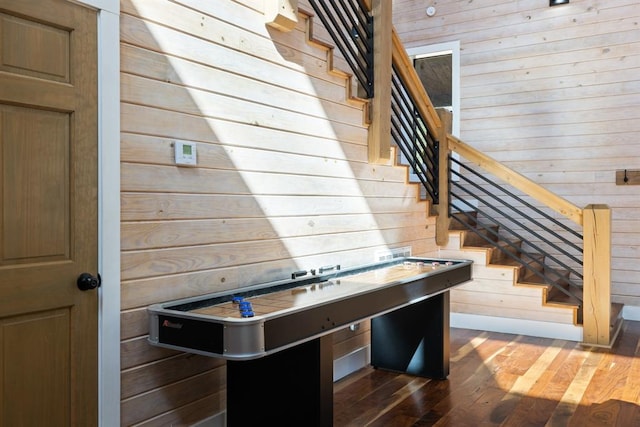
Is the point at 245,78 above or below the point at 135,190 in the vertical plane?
above

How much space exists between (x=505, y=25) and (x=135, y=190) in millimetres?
5001

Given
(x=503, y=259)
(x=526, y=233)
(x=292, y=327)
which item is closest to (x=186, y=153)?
(x=292, y=327)

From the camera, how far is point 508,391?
3373 mm

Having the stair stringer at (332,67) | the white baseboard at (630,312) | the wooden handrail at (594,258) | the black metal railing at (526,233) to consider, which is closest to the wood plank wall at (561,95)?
the white baseboard at (630,312)

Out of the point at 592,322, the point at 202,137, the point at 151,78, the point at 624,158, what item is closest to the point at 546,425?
the point at 592,322

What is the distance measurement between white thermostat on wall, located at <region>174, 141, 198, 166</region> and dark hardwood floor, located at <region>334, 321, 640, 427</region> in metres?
1.56

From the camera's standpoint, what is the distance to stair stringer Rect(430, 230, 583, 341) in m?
4.67

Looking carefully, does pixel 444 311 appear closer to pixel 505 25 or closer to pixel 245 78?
pixel 245 78

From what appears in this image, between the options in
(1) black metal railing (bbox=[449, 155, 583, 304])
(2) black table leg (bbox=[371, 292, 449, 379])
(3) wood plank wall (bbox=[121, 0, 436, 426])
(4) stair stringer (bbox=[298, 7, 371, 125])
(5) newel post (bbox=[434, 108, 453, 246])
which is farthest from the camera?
(1) black metal railing (bbox=[449, 155, 583, 304])

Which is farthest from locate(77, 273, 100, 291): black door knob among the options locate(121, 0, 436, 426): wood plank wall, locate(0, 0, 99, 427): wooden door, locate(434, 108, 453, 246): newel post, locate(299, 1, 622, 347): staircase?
locate(434, 108, 453, 246): newel post

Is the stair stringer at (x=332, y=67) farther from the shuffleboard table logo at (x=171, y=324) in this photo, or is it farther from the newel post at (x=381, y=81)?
the shuffleboard table logo at (x=171, y=324)

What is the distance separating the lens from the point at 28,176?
6.14 feet

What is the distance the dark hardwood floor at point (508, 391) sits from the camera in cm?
296

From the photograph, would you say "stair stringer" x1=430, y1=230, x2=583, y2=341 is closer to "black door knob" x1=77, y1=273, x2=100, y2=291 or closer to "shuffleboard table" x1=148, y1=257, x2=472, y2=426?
"shuffleboard table" x1=148, y1=257, x2=472, y2=426
